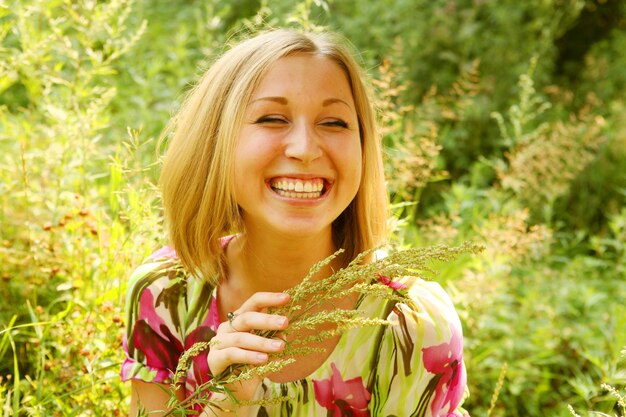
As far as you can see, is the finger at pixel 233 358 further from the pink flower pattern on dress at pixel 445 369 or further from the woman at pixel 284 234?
the pink flower pattern on dress at pixel 445 369

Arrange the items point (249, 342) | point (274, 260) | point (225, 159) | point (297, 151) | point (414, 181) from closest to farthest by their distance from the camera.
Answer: point (249, 342)
point (297, 151)
point (225, 159)
point (274, 260)
point (414, 181)

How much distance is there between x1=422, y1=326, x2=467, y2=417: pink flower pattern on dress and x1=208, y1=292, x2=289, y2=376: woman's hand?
0.57 metres

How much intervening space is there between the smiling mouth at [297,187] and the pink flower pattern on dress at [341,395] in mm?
434

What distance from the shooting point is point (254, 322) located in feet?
4.30

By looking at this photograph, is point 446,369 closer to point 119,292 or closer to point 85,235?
point 119,292

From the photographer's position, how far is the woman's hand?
1.25 m

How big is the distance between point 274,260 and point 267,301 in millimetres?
493

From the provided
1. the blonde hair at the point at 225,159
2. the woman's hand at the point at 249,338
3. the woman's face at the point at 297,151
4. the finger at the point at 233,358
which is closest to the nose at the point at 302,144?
the woman's face at the point at 297,151

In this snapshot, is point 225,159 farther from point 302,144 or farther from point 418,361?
point 418,361

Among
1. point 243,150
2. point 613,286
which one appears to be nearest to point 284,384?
point 243,150

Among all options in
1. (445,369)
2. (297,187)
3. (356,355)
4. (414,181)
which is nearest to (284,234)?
(297,187)

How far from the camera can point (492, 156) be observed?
4.51 metres

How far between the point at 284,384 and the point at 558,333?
1.79m

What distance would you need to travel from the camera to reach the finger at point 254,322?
4.08 ft
